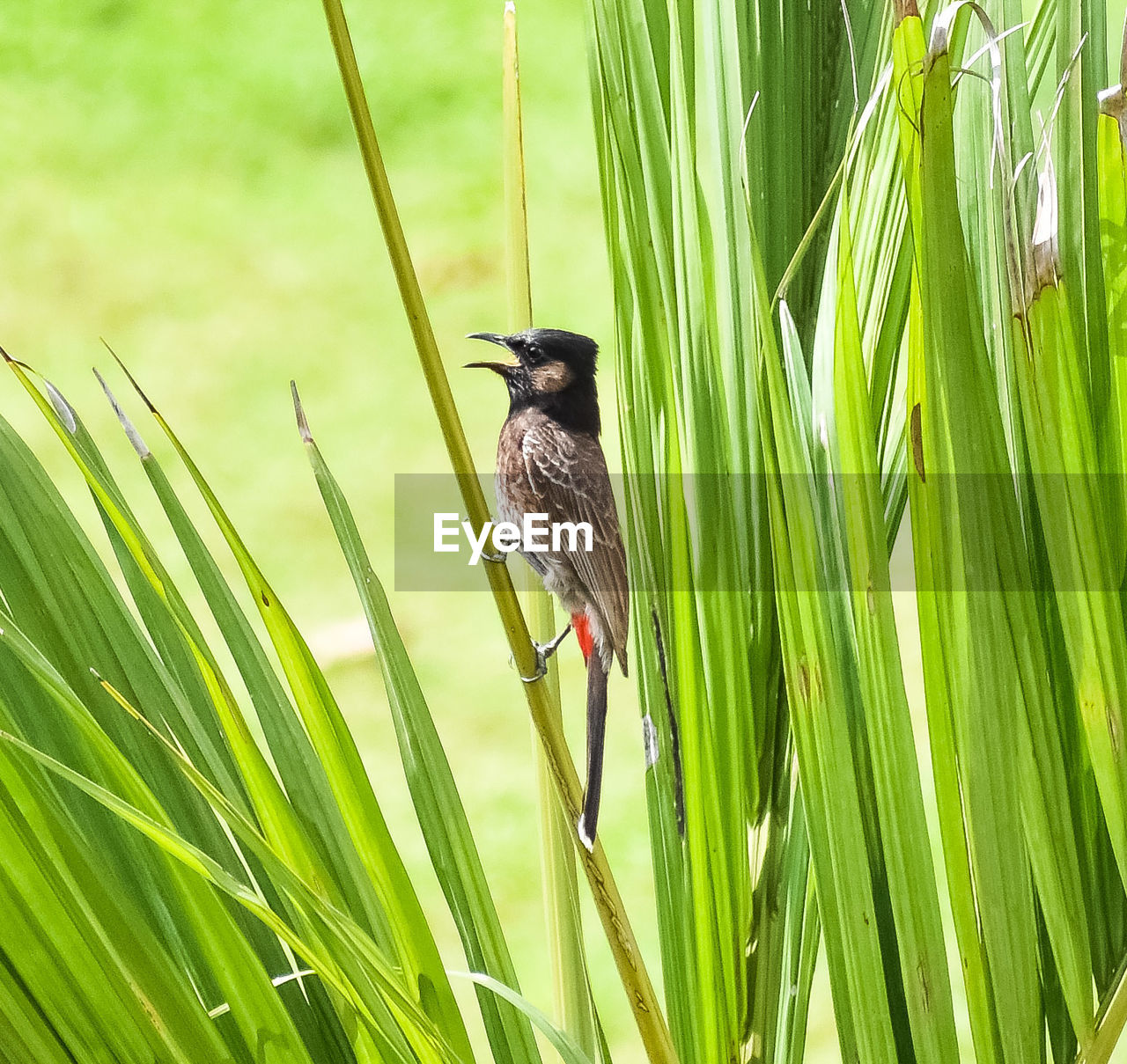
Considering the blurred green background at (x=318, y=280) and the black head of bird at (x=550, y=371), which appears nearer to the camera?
the black head of bird at (x=550, y=371)

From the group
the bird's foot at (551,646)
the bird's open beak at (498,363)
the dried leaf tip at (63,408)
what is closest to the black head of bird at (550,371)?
the bird's open beak at (498,363)

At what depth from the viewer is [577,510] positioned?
1.48ft

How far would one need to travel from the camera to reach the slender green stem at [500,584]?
0.27 m

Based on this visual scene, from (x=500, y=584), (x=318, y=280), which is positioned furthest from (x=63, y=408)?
(x=318, y=280)

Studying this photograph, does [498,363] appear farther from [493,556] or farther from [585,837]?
[585,837]

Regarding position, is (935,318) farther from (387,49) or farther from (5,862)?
(387,49)

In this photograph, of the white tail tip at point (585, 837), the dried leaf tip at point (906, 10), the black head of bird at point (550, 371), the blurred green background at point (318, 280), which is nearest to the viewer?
the dried leaf tip at point (906, 10)

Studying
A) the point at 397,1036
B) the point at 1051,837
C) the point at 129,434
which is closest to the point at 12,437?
the point at 129,434

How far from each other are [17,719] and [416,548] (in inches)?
14.1

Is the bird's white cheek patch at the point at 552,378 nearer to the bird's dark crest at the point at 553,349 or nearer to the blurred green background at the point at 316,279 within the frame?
the bird's dark crest at the point at 553,349

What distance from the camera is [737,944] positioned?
13.9 inches

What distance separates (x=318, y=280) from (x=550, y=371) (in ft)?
0.89

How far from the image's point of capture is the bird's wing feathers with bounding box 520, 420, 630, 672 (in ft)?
1.48

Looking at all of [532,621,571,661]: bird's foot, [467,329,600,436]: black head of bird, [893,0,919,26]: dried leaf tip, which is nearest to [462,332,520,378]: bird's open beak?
[467,329,600,436]: black head of bird
